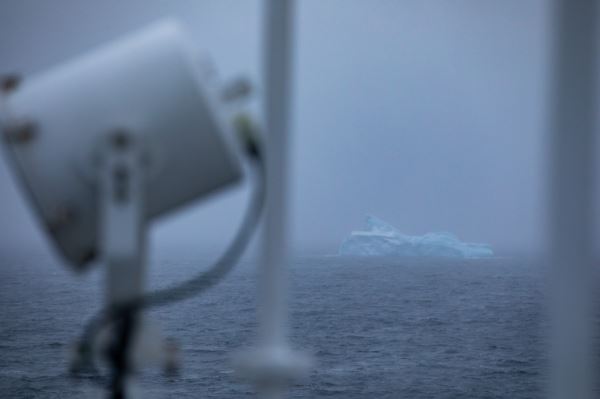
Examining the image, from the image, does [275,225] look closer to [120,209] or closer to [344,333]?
[120,209]

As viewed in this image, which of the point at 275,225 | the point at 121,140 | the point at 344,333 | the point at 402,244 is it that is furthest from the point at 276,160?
the point at 402,244

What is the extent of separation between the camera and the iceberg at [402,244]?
64.9 m

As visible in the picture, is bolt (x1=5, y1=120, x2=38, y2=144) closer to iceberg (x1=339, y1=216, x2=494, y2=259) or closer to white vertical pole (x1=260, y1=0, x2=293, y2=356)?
white vertical pole (x1=260, y1=0, x2=293, y2=356)

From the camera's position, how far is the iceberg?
64938mm

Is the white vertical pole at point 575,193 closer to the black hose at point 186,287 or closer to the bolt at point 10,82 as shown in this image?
the black hose at point 186,287

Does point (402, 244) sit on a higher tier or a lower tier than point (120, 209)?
lower

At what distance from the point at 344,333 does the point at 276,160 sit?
41.3m

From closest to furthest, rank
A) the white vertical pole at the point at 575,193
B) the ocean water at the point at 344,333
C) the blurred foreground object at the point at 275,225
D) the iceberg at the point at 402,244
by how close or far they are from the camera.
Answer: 1. the white vertical pole at the point at 575,193
2. the blurred foreground object at the point at 275,225
3. the ocean water at the point at 344,333
4. the iceberg at the point at 402,244

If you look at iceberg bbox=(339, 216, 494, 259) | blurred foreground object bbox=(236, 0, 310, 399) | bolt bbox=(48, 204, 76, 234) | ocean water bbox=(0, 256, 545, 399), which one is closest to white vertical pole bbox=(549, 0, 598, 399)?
blurred foreground object bbox=(236, 0, 310, 399)

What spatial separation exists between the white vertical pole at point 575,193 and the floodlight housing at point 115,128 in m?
0.50

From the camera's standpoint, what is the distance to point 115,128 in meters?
1.02

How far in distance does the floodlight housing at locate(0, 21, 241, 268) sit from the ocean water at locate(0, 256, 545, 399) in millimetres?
20044

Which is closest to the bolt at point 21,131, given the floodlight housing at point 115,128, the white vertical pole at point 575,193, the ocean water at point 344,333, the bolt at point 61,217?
the floodlight housing at point 115,128

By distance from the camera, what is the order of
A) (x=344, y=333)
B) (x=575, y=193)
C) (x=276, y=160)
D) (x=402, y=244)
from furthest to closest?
(x=402, y=244) → (x=344, y=333) → (x=276, y=160) → (x=575, y=193)
